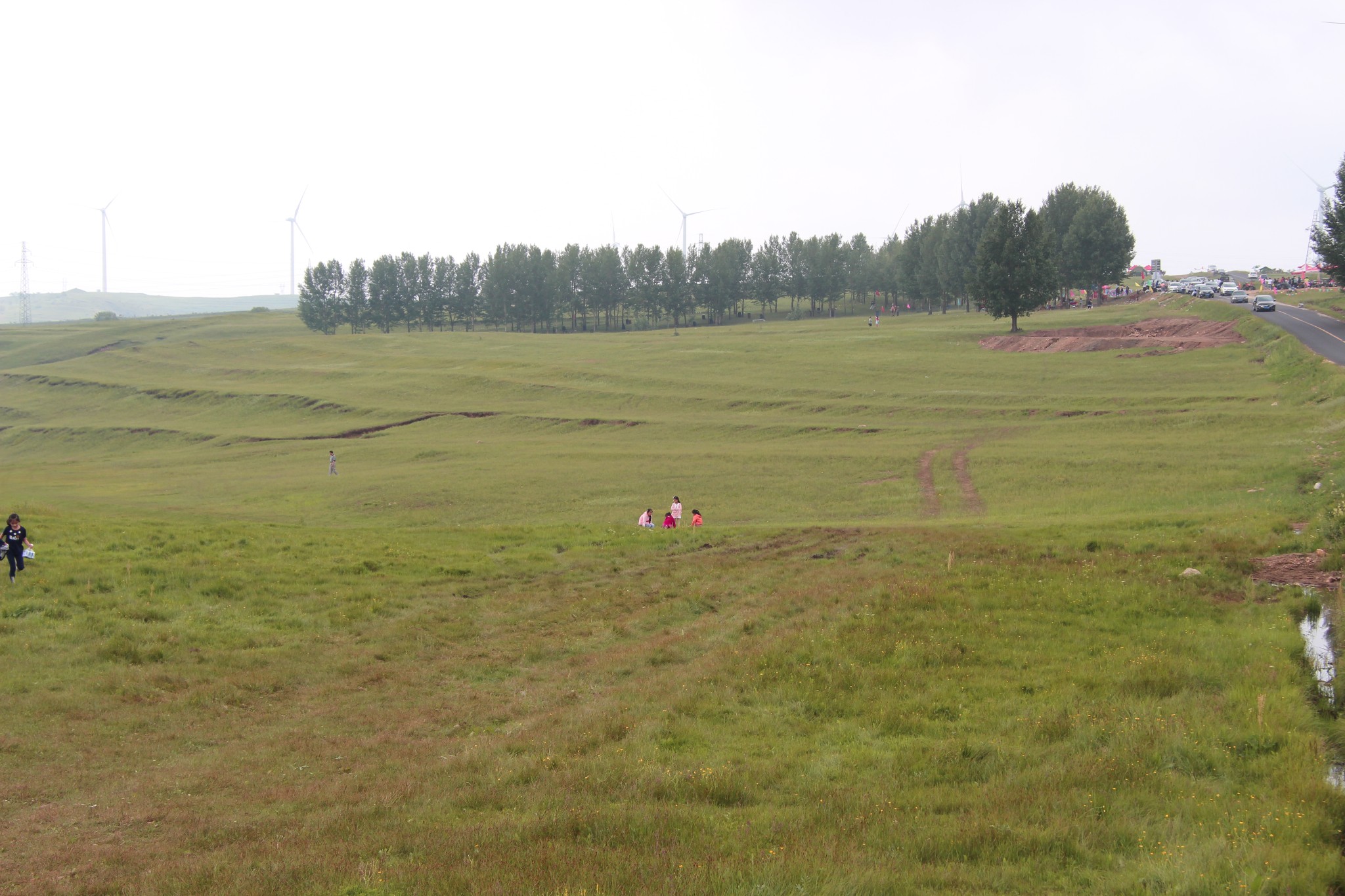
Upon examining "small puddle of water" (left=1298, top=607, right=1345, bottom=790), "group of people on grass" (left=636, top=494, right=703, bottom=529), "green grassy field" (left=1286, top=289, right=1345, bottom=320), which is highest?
"green grassy field" (left=1286, top=289, right=1345, bottom=320)

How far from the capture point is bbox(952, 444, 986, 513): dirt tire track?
133 ft

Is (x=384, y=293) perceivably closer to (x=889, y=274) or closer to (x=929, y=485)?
(x=889, y=274)

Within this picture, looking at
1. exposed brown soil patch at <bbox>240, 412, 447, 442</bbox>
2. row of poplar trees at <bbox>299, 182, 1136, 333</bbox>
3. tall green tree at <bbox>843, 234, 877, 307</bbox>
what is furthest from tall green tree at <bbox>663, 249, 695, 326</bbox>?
exposed brown soil patch at <bbox>240, 412, 447, 442</bbox>

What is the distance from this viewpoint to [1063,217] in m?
141

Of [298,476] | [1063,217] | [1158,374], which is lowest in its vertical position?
[298,476]

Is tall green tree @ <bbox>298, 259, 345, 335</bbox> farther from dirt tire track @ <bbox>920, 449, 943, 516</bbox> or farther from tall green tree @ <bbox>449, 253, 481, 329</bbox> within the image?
dirt tire track @ <bbox>920, 449, 943, 516</bbox>

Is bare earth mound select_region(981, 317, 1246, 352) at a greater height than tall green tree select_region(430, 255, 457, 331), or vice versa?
tall green tree select_region(430, 255, 457, 331)

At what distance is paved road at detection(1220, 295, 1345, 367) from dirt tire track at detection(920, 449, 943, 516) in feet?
93.3

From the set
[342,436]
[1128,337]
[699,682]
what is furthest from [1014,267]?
[699,682]

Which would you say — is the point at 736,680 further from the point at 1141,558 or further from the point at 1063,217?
the point at 1063,217

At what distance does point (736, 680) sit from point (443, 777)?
5.80 metres

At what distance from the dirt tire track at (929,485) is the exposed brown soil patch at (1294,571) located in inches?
651

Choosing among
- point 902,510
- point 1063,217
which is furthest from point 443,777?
point 1063,217

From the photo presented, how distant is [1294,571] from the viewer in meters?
22.2
